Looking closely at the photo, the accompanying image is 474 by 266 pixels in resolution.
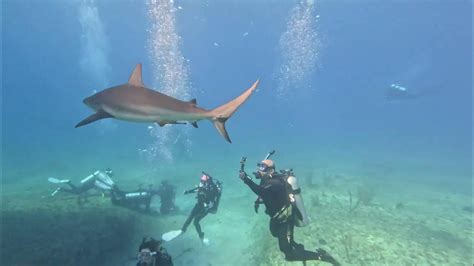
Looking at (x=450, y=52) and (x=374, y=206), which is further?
(x=450, y=52)

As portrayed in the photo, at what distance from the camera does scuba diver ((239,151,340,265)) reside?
794cm

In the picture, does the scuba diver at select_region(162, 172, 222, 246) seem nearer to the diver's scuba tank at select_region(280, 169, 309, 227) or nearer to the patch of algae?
the patch of algae

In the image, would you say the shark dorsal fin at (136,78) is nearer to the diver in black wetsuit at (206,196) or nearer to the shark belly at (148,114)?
the shark belly at (148,114)

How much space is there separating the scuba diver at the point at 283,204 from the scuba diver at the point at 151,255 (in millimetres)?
2782

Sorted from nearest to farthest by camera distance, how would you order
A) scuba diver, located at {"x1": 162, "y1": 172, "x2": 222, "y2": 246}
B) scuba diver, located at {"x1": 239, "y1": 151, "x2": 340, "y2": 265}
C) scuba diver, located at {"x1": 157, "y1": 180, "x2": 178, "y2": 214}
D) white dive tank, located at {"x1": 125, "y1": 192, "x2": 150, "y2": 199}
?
1. scuba diver, located at {"x1": 239, "y1": 151, "x2": 340, "y2": 265}
2. scuba diver, located at {"x1": 162, "y1": 172, "x2": 222, "y2": 246}
3. white dive tank, located at {"x1": 125, "y1": 192, "x2": 150, "y2": 199}
4. scuba diver, located at {"x1": 157, "y1": 180, "x2": 178, "y2": 214}

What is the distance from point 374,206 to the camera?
624 inches

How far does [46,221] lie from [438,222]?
1542cm

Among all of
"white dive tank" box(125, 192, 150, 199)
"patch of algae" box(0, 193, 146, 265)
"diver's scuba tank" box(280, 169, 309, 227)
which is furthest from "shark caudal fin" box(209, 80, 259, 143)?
"white dive tank" box(125, 192, 150, 199)

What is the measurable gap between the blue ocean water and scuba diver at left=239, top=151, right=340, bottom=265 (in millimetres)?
19460

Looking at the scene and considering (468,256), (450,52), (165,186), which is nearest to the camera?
(468,256)

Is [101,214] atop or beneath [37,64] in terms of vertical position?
beneath

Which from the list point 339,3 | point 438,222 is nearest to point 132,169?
point 438,222

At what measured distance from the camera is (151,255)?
548cm

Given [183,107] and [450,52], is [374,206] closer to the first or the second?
[183,107]
